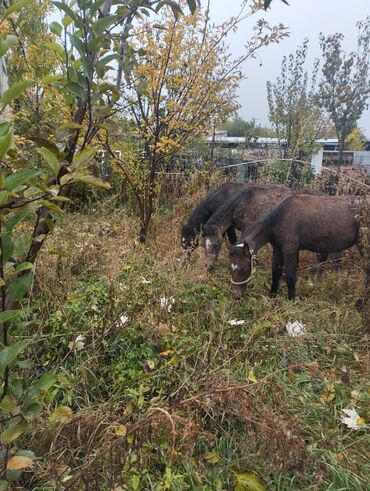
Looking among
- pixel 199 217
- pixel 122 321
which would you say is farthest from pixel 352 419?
pixel 199 217

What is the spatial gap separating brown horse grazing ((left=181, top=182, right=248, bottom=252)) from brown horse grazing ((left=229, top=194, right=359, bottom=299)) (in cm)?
121

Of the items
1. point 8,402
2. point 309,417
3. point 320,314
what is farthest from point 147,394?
point 320,314

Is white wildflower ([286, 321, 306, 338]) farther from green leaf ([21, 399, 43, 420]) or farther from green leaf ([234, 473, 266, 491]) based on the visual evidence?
green leaf ([21, 399, 43, 420])

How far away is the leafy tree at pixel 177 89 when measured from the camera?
5398 millimetres

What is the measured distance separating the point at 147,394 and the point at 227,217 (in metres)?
3.39

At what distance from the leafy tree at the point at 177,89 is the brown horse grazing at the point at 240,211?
104 cm

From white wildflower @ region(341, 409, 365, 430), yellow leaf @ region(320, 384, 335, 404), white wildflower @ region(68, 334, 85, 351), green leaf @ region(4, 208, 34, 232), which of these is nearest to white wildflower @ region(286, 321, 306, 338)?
yellow leaf @ region(320, 384, 335, 404)

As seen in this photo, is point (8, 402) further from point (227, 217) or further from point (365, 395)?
point (227, 217)

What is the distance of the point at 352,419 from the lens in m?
2.81

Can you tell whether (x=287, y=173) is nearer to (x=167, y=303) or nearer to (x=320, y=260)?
(x=320, y=260)

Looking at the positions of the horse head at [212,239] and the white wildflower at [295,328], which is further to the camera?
the horse head at [212,239]

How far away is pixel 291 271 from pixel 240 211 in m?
1.32

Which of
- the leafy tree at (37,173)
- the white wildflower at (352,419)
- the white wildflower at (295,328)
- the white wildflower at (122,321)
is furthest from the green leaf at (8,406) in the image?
the white wildflower at (295,328)

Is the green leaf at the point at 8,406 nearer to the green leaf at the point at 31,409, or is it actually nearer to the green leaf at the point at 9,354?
the green leaf at the point at 31,409
